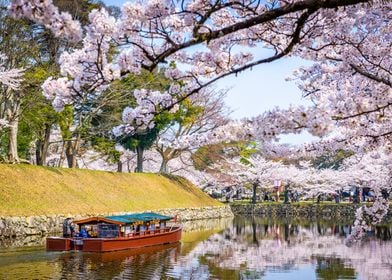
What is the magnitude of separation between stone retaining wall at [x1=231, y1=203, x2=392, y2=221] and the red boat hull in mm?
27022

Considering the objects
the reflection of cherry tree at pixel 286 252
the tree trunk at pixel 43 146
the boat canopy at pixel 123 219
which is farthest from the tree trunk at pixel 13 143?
the reflection of cherry tree at pixel 286 252

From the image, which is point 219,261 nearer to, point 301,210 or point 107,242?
point 107,242

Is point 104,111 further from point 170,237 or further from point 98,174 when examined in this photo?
point 170,237

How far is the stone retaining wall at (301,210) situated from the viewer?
157 feet

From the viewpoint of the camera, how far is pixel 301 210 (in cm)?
4950

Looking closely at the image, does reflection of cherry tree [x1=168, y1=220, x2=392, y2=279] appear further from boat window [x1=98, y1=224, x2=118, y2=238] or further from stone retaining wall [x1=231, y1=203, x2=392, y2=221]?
stone retaining wall [x1=231, y1=203, x2=392, y2=221]

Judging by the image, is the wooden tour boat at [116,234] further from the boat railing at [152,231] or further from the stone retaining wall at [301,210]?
the stone retaining wall at [301,210]

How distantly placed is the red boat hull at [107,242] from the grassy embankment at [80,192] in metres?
6.27

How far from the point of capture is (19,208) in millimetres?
24922

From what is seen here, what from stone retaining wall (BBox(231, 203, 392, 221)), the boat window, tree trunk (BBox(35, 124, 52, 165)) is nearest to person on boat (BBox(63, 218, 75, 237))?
the boat window

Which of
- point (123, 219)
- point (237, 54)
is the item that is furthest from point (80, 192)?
point (237, 54)

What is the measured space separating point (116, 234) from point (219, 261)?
4.90m

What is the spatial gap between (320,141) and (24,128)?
29659mm

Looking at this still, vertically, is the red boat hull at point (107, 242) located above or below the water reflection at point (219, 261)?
above
